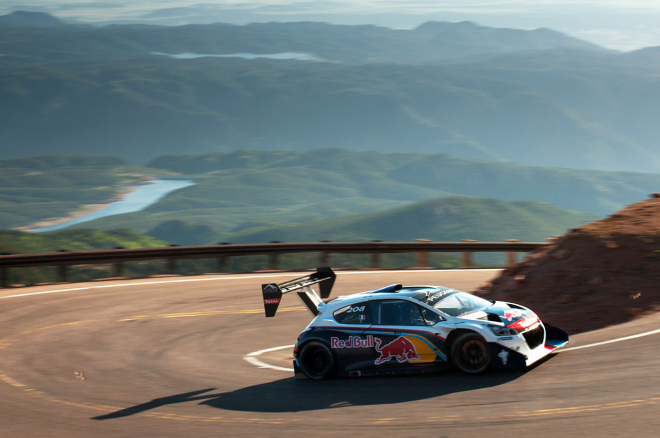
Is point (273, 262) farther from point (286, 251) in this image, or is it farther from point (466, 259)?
point (466, 259)

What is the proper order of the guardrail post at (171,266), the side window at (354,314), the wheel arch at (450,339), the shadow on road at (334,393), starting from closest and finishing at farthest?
the shadow on road at (334,393) → the wheel arch at (450,339) → the side window at (354,314) → the guardrail post at (171,266)

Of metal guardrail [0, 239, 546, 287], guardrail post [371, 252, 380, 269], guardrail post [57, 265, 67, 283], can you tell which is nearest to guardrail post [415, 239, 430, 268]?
metal guardrail [0, 239, 546, 287]

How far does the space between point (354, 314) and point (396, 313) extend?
656mm

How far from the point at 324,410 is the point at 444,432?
73.5 inches

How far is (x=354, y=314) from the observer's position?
33.5ft

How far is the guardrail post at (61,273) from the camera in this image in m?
22.5

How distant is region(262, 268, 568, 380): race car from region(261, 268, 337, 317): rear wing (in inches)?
0.8

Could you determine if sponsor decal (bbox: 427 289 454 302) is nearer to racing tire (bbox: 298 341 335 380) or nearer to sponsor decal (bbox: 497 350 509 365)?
sponsor decal (bbox: 497 350 509 365)

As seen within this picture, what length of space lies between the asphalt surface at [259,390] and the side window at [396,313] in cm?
80

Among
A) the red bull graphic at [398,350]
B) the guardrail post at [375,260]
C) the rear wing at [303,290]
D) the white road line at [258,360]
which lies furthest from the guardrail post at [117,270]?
the red bull graphic at [398,350]

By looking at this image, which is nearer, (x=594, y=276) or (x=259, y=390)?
(x=259, y=390)

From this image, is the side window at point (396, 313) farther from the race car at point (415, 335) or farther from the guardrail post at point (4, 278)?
the guardrail post at point (4, 278)

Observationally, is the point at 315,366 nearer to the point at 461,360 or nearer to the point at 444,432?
the point at 461,360

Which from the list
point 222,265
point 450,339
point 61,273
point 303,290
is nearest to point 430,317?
point 450,339
